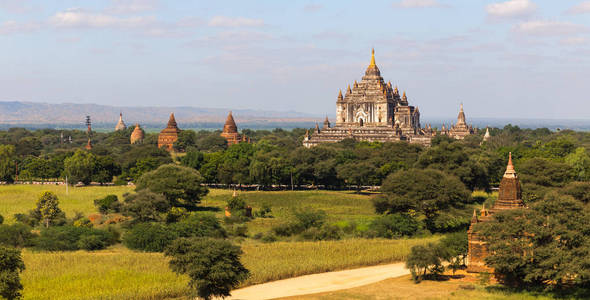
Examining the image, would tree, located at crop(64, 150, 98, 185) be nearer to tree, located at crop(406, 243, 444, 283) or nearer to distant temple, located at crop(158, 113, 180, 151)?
distant temple, located at crop(158, 113, 180, 151)

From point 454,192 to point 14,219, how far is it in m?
38.1

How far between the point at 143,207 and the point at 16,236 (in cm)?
1158

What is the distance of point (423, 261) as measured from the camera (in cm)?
4069

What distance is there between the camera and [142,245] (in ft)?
165

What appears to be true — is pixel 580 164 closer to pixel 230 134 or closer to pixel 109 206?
pixel 109 206

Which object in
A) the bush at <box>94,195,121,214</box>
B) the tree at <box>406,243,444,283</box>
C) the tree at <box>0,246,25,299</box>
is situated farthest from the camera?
the bush at <box>94,195,121,214</box>

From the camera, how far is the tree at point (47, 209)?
196 feet

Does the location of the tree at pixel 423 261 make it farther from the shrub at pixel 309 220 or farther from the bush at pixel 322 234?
the shrub at pixel 309 220

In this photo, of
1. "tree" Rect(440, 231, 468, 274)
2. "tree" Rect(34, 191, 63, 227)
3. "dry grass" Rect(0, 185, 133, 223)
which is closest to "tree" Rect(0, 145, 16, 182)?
"dry grass" Rect(0, 185, 133, 223)

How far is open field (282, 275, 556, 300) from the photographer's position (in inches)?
1456

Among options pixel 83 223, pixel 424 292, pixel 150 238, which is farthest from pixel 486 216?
pixel 83 223

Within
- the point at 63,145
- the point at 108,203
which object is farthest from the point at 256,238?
the point at 63,145

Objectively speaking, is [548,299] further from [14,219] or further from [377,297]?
[14,219]

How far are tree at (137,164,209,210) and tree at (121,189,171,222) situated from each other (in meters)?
6.90
